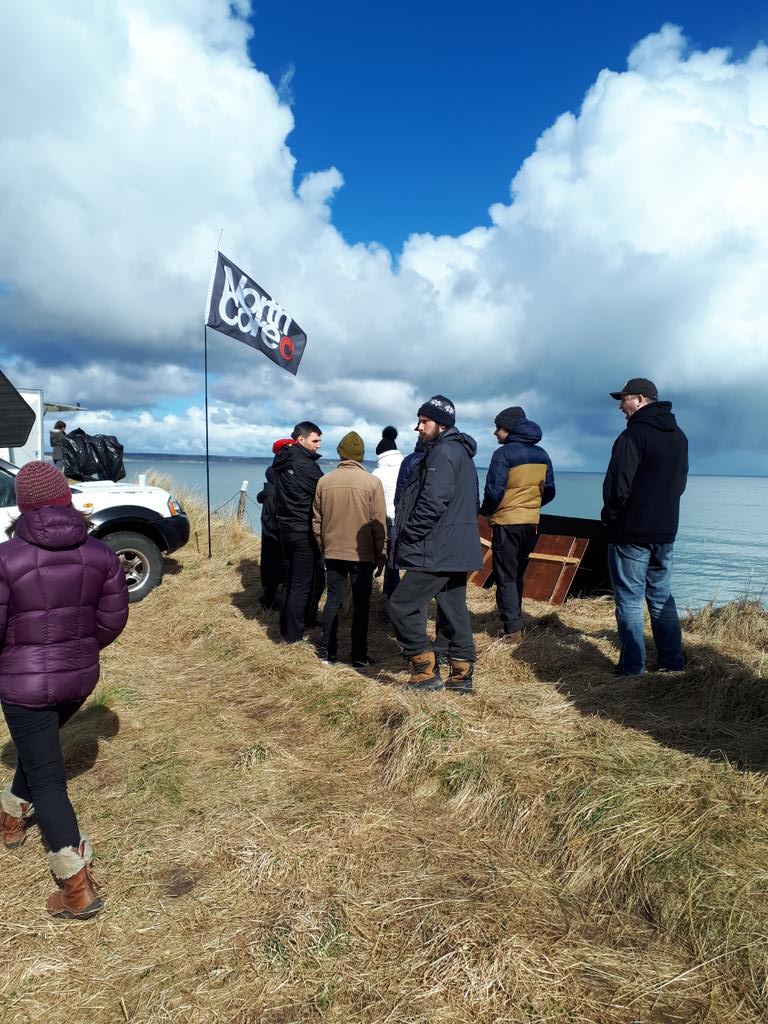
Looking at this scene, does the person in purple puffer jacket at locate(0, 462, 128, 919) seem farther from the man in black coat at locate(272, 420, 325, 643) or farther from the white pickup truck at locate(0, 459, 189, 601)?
the white pickup truck at locate(0, 459, 189, 601)

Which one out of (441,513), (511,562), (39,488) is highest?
(39,488)

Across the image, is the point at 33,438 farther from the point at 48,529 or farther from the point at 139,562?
the point at 48,529

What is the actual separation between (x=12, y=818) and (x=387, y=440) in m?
4.71

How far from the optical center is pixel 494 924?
7.82ft

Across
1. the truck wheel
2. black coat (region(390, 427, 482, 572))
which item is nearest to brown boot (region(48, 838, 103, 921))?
black coat (region(390, 427, 482, 572))

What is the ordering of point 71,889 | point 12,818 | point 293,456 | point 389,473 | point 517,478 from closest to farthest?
point 71,889
point 12,818
point 517,478
point 293,456
point 389,473

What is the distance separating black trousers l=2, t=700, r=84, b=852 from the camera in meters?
2.58

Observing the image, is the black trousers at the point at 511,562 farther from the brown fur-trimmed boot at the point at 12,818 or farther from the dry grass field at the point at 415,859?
the brown fur-trimmed boot at the point at 12,818

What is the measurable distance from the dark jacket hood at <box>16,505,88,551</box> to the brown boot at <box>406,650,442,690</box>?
2.56 metres

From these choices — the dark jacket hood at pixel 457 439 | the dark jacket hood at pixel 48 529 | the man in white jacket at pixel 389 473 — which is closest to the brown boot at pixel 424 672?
the dark jacket hood at pixel 457 439

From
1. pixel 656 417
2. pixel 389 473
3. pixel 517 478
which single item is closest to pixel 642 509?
pixel 656 417

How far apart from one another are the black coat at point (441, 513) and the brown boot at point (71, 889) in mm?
2404

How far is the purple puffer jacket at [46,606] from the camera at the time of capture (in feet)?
8.37

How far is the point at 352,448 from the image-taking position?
5.43 metres
